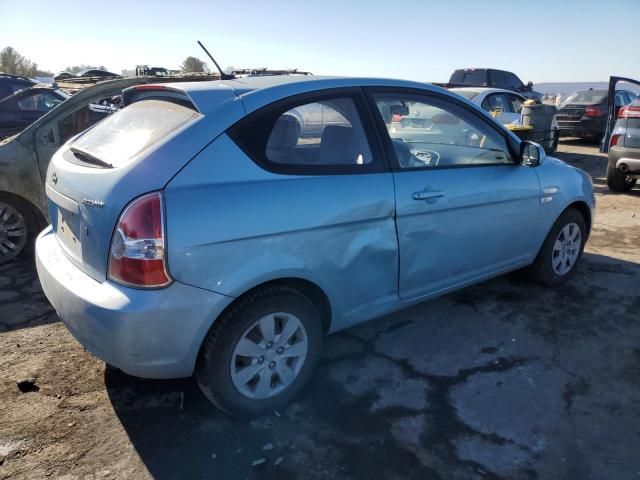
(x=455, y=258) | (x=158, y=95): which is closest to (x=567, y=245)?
(x=455, y=258)

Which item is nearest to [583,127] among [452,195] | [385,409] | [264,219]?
[452,195]

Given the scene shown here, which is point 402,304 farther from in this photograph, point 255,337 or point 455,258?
point 255,337

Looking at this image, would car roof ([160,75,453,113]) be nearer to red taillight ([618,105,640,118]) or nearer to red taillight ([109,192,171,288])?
red taillight ([109,192,171,288])

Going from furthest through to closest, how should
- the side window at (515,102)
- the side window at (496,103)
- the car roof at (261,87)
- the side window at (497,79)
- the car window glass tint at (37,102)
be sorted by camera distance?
the side window at (497,79) → the side window at (515,102) → the side window at (496,103) → the car window glass tint at (37,102) → the car roof at (261,87)

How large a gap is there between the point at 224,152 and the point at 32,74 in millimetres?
42603

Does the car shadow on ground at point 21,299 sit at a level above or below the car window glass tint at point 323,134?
below

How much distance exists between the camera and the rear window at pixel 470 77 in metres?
14.6

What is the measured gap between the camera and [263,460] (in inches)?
91.4

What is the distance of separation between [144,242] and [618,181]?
800 cm

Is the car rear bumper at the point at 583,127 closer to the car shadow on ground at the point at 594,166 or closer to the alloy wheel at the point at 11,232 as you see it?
the car shadow on ground at the point at 594,166

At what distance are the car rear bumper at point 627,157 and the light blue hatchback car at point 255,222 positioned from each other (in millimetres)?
4982

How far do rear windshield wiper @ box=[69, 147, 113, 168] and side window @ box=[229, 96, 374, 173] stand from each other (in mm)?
668

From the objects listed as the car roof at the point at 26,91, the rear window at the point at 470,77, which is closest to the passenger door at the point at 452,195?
the car roof at the point at 26,91

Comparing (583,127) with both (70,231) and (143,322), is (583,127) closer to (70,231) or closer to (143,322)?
(70,231)
